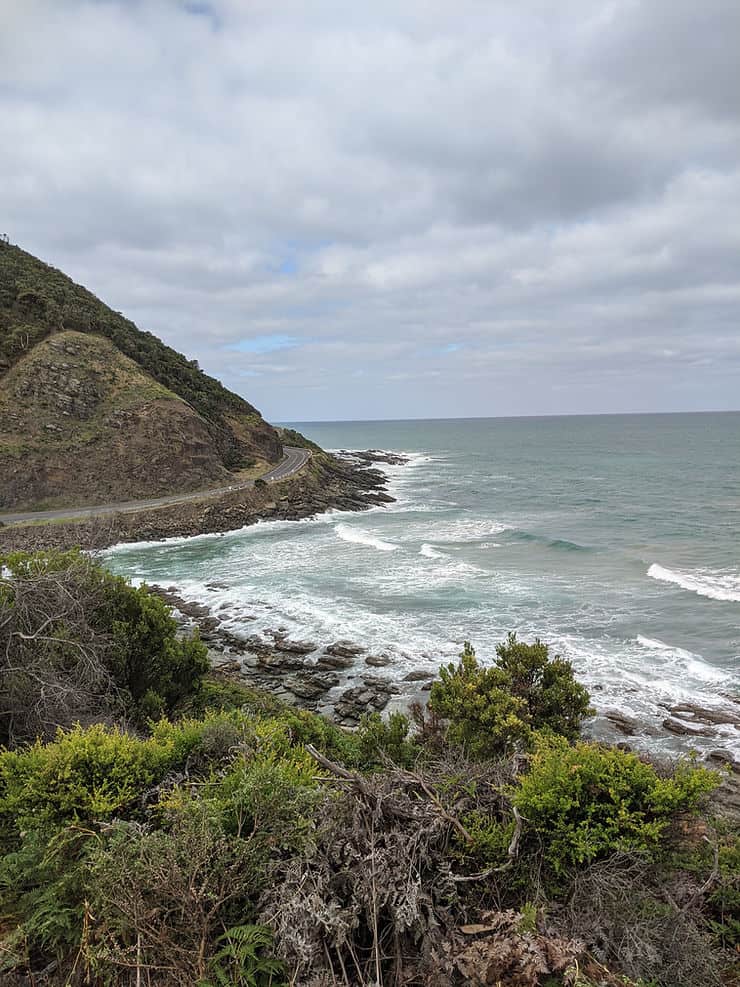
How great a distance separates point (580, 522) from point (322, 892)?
152 ft

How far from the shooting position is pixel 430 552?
37469mm

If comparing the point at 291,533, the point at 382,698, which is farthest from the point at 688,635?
the point at 291,533

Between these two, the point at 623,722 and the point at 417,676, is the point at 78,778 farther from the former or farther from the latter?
the point at 623,722

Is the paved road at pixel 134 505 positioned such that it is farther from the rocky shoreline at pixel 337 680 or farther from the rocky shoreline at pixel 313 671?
the rocky shoreline at pixel 313 671

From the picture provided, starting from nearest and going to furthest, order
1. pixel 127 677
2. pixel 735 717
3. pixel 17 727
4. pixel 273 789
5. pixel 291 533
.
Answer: pixel 273 789
pixel 17 727
pixel 127 677
pixel 735 717
pixel 291 533

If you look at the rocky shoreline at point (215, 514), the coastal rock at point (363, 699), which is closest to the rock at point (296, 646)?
the coastal rock at point (363, 699)

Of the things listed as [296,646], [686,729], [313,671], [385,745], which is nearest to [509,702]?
[385,745]

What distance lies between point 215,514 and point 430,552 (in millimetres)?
19928

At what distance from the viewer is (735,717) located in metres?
16.6

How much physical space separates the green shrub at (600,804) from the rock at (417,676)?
566 inches

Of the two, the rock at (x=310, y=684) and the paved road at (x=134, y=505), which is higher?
the paved road at (x=134, y=505)

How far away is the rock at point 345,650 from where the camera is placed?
21641 mm

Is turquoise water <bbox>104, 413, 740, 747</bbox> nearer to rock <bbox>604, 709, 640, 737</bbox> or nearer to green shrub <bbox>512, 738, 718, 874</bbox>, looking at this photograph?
rock <bbox>604, 709, 640, 737</bbox>

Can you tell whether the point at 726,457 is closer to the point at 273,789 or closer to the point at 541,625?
the point at 541,625
